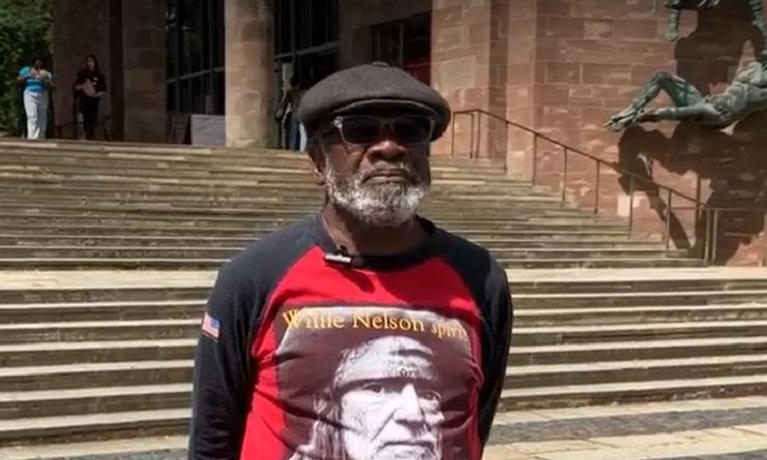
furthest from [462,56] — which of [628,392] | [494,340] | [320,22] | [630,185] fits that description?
[494,340]

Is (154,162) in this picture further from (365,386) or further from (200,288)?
(365,386)

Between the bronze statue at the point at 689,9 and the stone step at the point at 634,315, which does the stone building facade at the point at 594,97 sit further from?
the stone step at the point at 634,315

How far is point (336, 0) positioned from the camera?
1044 inches

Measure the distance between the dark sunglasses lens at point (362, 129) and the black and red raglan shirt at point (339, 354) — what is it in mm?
217

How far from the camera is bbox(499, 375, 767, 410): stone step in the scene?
934 centimetres

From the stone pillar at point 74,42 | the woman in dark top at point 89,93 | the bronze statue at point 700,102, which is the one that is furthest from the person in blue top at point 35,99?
the bronze statue at point 700,102

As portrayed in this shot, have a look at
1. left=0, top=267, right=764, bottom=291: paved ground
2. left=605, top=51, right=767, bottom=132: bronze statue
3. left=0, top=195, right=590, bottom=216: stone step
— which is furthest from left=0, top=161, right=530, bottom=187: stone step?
left=605, top=51, right=767, bottom=132: bronze statue

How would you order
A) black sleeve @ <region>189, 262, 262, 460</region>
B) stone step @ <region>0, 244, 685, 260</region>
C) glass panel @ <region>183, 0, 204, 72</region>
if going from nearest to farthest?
black sleeve @ <region>189, 262, 262, 460</region> < stone step @ <region>0, 244, 685, 260</region> < glass panel @ <region>183, 0, 204, 72</region>

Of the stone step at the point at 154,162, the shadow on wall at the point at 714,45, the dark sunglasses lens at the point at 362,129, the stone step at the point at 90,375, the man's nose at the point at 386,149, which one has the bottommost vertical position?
the stone step at the point at 90,375

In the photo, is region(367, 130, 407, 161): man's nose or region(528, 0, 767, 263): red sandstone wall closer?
region(367, 130, 407, 161): man's nose

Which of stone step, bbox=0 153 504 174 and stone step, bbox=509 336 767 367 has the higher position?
stone step, bbox=0 153 504 174

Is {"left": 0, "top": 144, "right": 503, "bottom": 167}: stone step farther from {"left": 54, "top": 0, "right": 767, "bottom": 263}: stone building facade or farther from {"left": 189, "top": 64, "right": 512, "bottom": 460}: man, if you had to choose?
{"left": 189, "top": 64, "right": 512, "bottom": 460}: man

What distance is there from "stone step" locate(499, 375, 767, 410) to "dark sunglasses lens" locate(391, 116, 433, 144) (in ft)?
22.9

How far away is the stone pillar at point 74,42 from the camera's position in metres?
30.3
